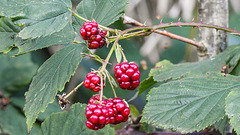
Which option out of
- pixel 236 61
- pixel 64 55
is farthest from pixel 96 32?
pixel 236 61

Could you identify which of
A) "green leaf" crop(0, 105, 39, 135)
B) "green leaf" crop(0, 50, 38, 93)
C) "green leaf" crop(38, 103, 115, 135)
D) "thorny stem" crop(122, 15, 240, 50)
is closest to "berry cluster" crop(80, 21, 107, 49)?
"thorny stem" crop(122, 15, 240, 50)

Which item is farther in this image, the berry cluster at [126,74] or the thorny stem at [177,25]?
the thorny stem at [177,25]

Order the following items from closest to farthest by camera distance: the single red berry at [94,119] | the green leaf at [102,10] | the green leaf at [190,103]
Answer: the single red berry at [94,119]
the green leaf at [190,103]
the green leaf at [102,10]

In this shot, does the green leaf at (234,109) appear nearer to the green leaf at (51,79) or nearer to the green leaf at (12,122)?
the green leaf at (51,79)

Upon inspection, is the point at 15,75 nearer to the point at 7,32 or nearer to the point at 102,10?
the point at 7,32

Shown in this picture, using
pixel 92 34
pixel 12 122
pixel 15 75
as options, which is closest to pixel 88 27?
pixel 92 34

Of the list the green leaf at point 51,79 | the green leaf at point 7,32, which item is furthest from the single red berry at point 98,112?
the green leaf at point 7,32

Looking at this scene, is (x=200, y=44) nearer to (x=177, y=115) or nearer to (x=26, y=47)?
(x=177, y=115)
